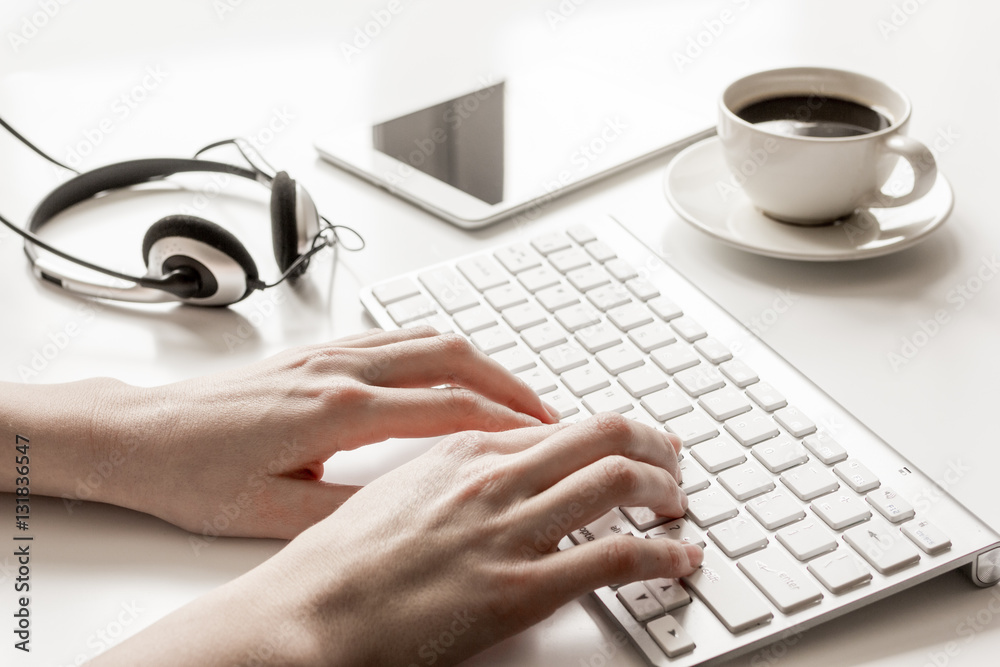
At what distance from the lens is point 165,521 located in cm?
68

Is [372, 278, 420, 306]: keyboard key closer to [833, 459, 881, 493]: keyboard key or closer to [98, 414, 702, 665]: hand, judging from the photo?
[98, 414, 702, 665]: hand

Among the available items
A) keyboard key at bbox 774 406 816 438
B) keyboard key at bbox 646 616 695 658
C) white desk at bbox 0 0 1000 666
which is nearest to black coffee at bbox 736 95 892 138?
white desk at bbox 0 0 1000 666

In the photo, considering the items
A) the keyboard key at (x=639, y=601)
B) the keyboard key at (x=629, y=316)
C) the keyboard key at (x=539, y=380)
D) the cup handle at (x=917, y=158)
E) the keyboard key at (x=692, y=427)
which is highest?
the cup handle at (x=917, y=158)

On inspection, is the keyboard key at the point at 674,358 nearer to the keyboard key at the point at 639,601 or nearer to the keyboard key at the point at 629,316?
the keyboard key at the point at 629,316

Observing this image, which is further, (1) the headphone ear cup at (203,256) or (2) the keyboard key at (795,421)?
(1) the headphone ear cup at (203,256)

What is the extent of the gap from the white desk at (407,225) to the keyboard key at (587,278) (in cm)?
12

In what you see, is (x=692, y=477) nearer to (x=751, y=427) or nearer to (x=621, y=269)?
(x=751, y=427)

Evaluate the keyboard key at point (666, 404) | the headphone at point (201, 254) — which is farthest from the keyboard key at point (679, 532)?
the headphone at point (201, 254)

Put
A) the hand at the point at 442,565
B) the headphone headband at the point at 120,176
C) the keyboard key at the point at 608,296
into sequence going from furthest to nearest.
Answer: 1. the headphone headband at the point at 120,176
2. the keyboard key at the point at 608,296
3. the hand at the point at 442,565

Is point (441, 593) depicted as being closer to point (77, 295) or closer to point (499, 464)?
point (499, 464)

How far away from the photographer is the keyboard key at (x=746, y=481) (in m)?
0.64

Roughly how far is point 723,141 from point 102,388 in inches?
24.7

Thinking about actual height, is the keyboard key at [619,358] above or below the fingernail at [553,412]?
above

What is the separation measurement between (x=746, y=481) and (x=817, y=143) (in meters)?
0.38
